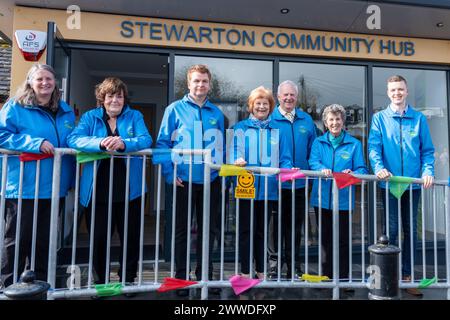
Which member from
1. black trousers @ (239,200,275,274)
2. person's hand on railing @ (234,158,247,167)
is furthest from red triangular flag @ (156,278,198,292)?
person's hand on railing @ (234,158,247,167)

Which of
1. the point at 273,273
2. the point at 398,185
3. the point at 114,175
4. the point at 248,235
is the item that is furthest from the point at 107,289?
the point at 398,185

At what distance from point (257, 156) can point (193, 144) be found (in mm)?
→ 638

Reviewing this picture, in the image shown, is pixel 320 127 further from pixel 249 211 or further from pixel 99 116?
pixel 99 116

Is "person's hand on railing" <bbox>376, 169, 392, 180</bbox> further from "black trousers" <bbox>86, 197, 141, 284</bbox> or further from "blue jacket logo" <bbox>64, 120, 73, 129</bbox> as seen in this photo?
"blue jacket logo" <bbox>64, 120, 73, 129</bbox>

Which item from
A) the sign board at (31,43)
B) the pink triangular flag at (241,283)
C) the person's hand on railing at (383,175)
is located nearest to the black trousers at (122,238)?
the pink triangular flag at (241,283)

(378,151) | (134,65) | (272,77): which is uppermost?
(134,65)

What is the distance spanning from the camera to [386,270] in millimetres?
2908

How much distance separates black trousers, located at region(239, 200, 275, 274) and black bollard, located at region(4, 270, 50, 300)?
1852mm

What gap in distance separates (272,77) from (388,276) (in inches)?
132

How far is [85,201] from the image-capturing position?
3129 mm

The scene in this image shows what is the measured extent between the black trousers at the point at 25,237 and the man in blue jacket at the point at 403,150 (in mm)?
3098

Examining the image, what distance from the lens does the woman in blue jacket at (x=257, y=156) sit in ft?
11.4

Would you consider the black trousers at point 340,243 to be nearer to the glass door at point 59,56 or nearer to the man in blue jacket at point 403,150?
the man in blue jacket at point 403,150
